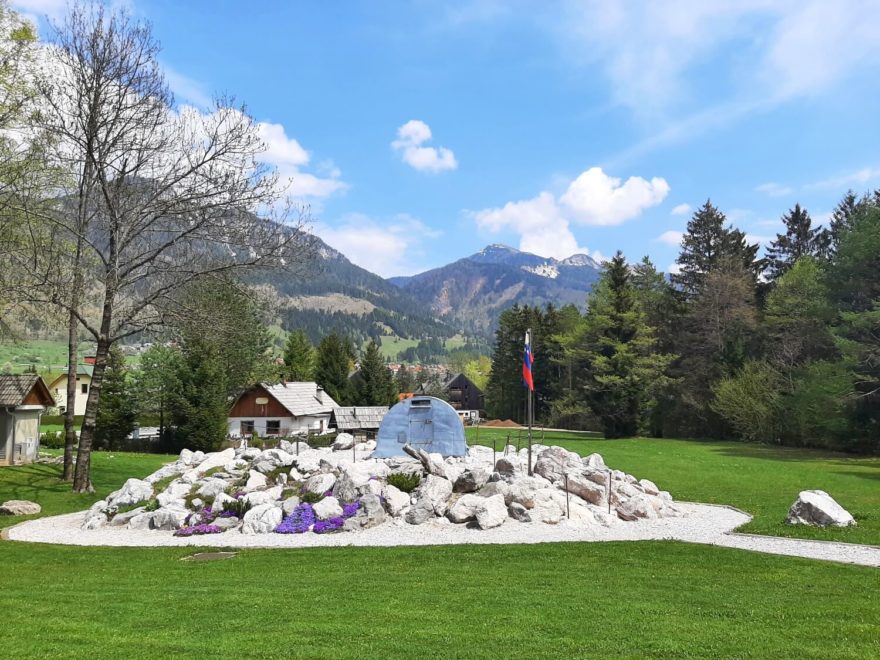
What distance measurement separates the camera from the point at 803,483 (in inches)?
963

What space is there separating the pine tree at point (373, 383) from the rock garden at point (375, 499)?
3877 centimetres

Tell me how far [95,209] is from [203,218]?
13.5ft

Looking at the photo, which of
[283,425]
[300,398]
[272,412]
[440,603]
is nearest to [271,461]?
[440,603]

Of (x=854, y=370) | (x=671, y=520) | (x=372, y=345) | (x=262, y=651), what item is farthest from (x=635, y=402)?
(x=262, y=651)

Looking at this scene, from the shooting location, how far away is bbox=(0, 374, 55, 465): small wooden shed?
28859mm

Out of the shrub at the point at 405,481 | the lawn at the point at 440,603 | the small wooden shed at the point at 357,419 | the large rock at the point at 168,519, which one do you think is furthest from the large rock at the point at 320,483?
the small wooden shed at the point at 357,419

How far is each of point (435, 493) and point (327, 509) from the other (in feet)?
9.16

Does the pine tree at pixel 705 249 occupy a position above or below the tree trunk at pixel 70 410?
above

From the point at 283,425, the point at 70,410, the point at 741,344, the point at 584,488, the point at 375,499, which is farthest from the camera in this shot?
the point at 741,344

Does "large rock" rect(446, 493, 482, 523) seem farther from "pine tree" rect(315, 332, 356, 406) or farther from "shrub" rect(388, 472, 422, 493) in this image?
"pine tree" rect(315, 332, 356, 406)

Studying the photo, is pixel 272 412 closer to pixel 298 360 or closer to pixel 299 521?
pixel 298 360

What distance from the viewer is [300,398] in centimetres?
5106

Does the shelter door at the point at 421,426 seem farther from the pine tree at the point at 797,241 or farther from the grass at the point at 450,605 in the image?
the pine tree at the point at 797,241

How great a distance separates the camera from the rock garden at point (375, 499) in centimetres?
1625
